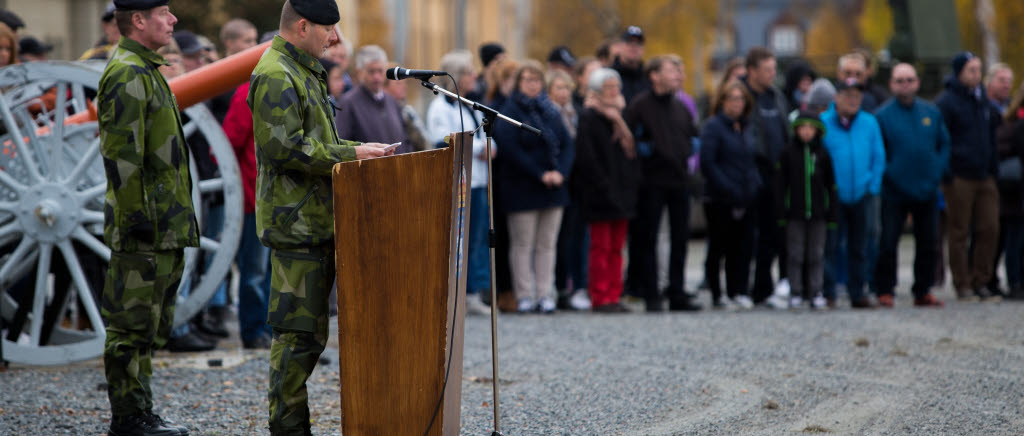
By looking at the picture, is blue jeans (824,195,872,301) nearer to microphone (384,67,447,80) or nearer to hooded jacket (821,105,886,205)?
hooded jacket (821,105,886,205)

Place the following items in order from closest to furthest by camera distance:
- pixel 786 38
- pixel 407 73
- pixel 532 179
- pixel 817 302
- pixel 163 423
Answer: pixel 407 73
pixel 163 423
pixel 532 179
pixel 817 302
pixel 786 38

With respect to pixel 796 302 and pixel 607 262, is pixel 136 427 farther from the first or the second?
pixel 796 302

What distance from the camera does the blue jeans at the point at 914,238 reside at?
35.2 feet

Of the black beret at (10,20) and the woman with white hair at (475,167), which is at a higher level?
the black beret at (10,20)

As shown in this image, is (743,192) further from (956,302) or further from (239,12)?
(239,12)

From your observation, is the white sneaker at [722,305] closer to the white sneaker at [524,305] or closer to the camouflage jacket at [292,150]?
the white sneaker at [524,305]

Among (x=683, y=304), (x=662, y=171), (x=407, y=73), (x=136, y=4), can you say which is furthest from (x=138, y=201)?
(x=683, y=304)

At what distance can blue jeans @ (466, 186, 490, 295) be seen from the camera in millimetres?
10406

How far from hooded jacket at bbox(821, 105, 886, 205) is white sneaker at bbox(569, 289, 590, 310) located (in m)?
2.29

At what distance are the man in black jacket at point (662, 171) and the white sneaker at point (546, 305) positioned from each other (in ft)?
2.67

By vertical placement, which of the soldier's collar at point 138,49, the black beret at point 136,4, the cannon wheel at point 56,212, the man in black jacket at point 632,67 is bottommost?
the cannon wheel at point 56,212

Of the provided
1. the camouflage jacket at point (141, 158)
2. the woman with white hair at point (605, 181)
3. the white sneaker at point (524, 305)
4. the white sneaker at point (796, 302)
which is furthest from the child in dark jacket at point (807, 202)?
the camouflage jacket at point (141, 158)

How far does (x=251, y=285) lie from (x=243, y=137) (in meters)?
0.94

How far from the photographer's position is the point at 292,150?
4.64 meters
